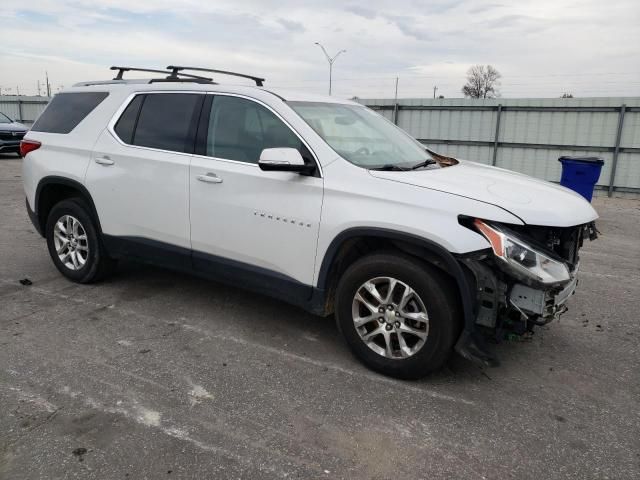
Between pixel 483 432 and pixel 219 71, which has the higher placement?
pixel 219 71

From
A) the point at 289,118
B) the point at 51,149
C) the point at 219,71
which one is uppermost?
the point at 219,71

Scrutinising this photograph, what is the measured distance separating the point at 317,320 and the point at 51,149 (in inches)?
118

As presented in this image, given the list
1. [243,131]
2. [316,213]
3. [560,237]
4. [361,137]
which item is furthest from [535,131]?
[316,213]

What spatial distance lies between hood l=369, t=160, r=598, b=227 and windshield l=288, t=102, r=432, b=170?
28 centimetres

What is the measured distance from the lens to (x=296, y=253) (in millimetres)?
3654

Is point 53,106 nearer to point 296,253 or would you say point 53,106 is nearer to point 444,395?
point 296,253

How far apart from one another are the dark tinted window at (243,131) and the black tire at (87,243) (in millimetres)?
1570

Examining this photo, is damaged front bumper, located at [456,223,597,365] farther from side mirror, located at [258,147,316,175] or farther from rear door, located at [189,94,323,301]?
side mirror, located at [258,147,316,175]

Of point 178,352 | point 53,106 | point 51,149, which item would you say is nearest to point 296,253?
point 178,352

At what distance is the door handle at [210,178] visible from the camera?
3.92m

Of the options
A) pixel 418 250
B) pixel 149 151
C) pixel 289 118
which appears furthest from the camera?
pixel 149 151

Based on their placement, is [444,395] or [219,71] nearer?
[444,395]

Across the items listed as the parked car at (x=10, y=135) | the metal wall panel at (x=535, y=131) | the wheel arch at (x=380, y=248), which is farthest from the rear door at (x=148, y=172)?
the parked car at (x=10, y=135)

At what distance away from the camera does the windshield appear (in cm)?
372
